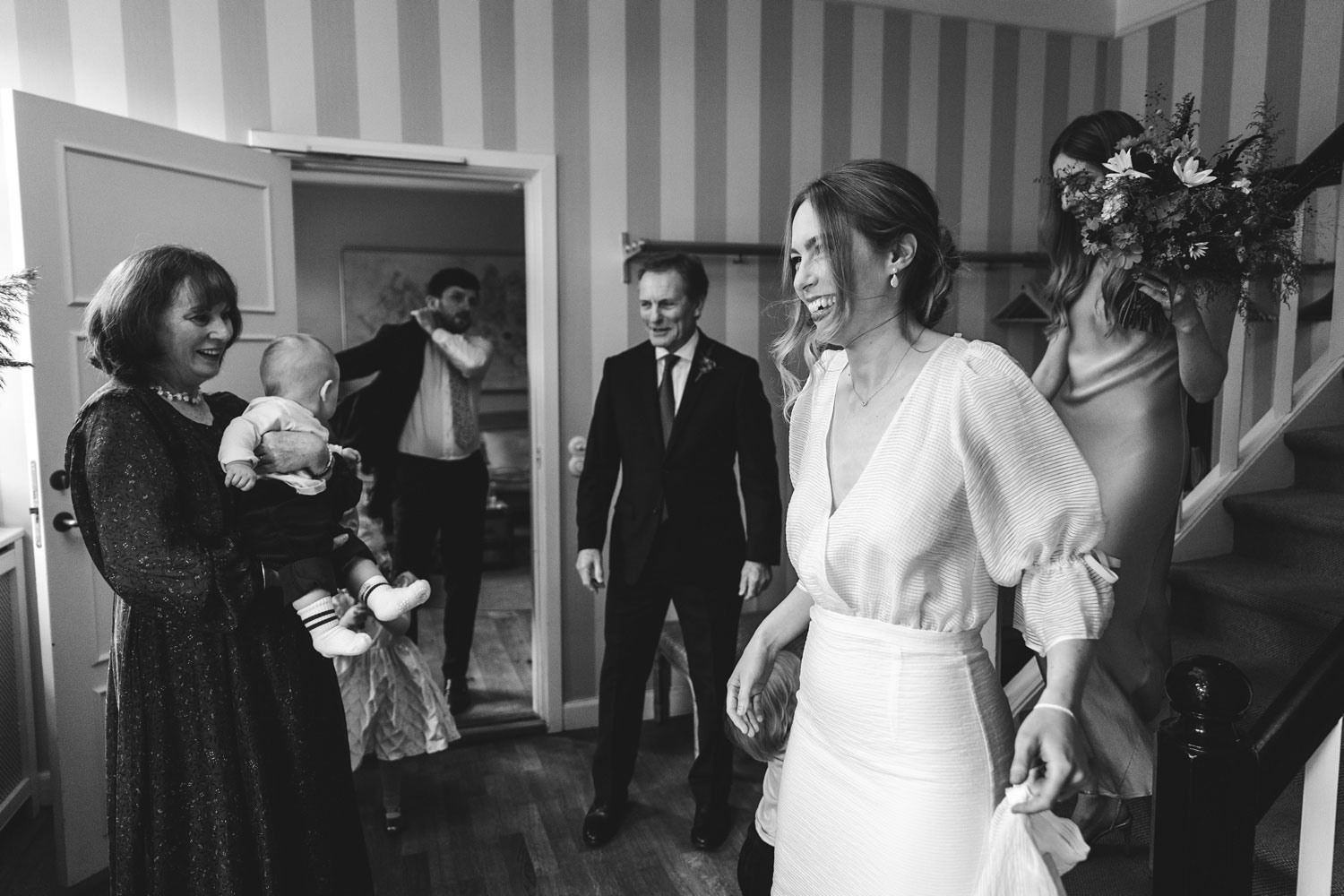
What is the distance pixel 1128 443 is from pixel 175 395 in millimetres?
1891

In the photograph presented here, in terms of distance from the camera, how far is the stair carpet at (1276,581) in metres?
2.34

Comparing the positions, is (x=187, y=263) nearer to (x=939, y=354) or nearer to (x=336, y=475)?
(x=336, y=475)

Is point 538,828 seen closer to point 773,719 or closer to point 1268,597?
point 773,719

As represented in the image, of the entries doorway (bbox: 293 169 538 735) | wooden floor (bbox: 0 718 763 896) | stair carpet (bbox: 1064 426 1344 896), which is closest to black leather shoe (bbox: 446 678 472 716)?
wooden floor (bbox: 0 718 763 896)

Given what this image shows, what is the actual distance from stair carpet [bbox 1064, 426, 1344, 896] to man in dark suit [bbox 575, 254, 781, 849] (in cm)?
110

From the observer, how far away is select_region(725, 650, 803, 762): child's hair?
1.46m

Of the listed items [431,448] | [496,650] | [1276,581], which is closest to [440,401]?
[431,448]

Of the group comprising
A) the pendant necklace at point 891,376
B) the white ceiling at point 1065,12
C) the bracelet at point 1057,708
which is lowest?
the bracelet at point 1057,708

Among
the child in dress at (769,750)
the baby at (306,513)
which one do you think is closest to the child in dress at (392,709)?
the baby at (306,513)

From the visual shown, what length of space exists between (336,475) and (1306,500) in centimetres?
274

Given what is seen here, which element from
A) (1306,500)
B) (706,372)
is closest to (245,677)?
(706,372)

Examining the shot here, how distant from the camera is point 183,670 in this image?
5.57 feet

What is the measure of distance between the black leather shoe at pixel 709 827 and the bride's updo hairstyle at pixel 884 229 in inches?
75.3

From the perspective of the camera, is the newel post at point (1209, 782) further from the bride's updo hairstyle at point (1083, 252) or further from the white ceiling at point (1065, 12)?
the white ceiling at point (1065, 12)
